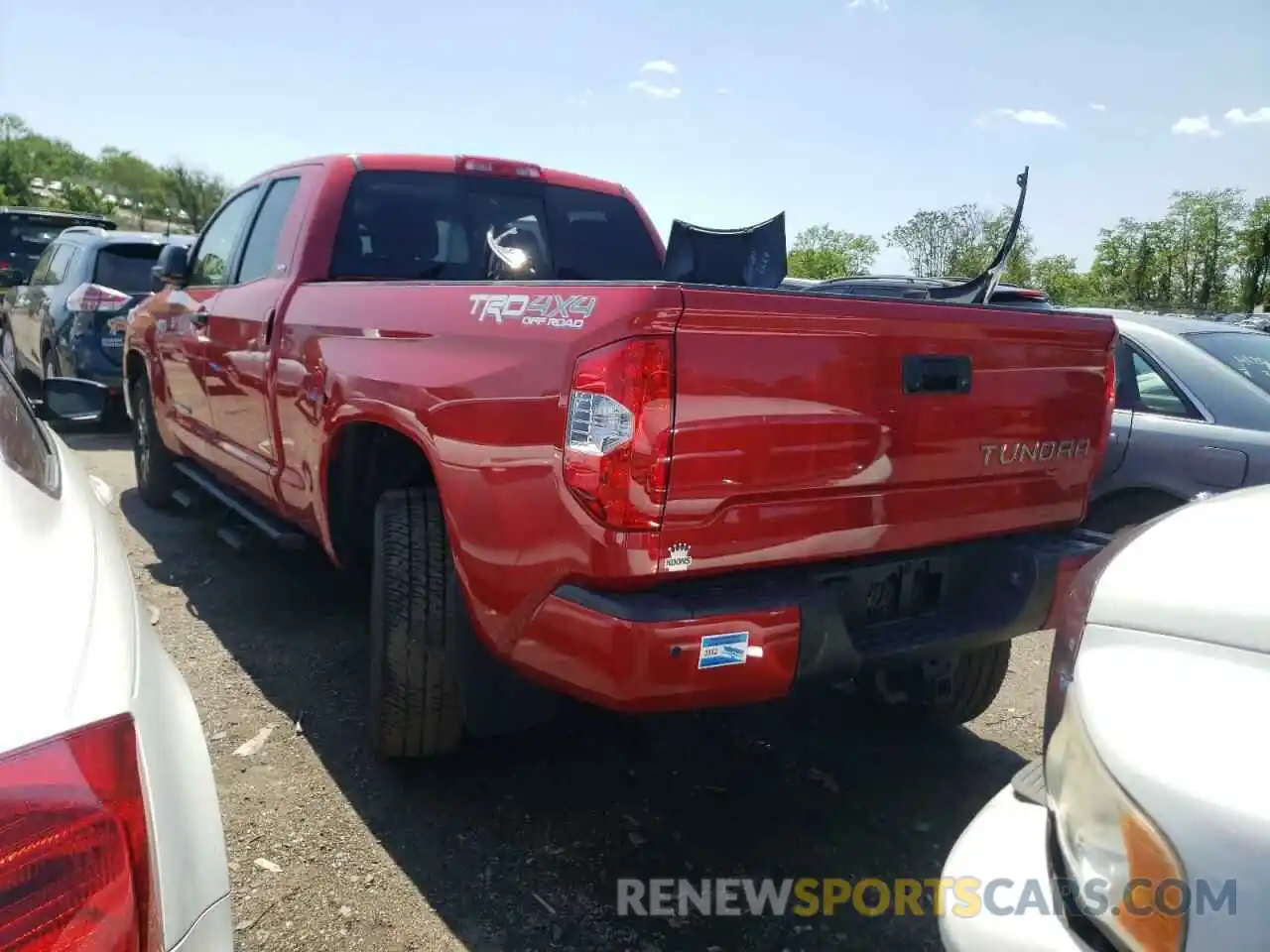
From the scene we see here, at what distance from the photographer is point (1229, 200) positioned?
34.8m

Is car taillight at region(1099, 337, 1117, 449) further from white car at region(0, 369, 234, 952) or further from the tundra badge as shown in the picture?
white car at region(0, 369, 234, 952)

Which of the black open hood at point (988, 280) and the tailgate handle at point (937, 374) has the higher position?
the black open hood at point (988, 280)

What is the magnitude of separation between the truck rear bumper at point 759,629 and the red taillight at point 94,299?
6.99 meters

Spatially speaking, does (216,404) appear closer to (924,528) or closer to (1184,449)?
(924,528)

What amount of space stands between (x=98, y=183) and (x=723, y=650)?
78.9 m

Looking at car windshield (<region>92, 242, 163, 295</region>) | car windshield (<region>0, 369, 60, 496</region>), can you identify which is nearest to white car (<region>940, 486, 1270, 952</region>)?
car windshield (<region>0, 369, 60, 496</region>)

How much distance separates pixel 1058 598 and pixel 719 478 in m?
1.25

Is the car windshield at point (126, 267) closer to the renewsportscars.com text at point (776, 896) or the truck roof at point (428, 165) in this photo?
the truck roof at point (428, 165)

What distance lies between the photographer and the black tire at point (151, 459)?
5.82 metres

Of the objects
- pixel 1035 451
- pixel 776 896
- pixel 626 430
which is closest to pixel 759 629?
pixel 626 430

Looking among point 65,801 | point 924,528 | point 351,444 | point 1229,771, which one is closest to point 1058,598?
point 924,528

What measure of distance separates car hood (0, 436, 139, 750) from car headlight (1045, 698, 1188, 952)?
122cm

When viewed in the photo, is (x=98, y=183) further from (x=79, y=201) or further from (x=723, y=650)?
(x=723, y=650)

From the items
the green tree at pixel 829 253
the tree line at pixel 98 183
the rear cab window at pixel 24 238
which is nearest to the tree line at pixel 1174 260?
the green tree at pixel 829 253
